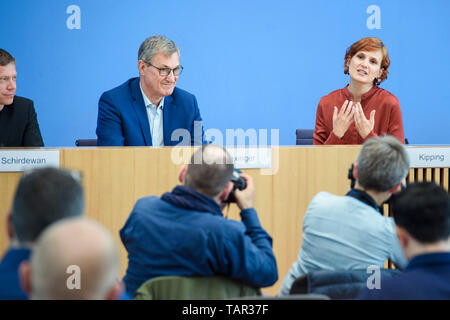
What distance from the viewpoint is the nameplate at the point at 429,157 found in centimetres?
272

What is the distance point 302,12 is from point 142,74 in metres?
2.59

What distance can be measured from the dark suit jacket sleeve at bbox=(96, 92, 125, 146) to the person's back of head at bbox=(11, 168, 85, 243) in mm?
1600

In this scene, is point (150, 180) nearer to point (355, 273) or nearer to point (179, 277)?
point (179, 277)

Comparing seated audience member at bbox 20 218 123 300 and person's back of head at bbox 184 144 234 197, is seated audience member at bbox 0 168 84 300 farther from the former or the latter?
person's back of head at bbox 184 144 234 197

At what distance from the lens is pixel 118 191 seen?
246 centimetres

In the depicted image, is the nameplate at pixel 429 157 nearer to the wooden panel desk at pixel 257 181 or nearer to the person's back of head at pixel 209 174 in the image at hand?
the wooden panel desk at pixel 257 181

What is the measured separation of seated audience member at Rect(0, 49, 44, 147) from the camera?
287 centimetres

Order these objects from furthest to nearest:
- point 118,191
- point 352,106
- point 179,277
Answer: point 352,106
point 118,191
point 179,277

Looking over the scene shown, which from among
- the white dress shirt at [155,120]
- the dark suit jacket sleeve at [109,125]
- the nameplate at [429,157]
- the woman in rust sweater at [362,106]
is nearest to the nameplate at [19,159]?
the dark suit jacket sleeve at [109,125]

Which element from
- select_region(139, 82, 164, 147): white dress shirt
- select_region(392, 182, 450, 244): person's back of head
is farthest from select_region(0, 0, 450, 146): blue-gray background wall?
select_region(392, 182, 450, 244): person's back of head

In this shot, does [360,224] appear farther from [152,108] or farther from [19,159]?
[152,108]

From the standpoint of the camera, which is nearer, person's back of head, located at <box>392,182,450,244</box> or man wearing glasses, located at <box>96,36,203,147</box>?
person's back of head, located at <box>392,182,450,244</box>

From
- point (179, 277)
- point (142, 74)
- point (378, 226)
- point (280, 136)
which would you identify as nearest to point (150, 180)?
point (142, 74)

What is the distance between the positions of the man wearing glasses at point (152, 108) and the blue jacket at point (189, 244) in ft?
4.02
